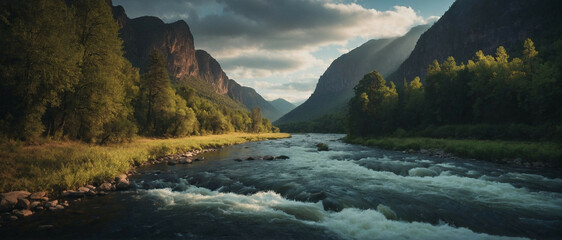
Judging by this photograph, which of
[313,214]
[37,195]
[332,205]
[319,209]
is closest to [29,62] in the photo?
[37,195]

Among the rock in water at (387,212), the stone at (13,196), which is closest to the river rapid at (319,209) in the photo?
the rock in water at (387,212)

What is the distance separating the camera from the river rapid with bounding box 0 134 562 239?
8906 millimetres

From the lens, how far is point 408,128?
5475cm

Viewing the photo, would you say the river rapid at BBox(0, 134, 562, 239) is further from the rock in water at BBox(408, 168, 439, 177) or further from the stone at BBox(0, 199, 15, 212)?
the stone at BBox(0, 199, 15, 212)

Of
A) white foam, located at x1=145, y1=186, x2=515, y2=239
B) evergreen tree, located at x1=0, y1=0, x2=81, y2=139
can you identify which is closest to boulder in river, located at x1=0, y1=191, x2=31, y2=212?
white foam, located at x1=145, y1=186, x2=515, y2=239

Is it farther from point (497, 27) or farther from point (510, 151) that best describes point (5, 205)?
point (497, 27)

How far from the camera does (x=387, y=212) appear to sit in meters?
10.6

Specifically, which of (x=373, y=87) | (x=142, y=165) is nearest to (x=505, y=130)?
(x=373, y=87)

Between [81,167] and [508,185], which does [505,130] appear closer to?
[508,185]

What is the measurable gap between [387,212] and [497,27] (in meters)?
197

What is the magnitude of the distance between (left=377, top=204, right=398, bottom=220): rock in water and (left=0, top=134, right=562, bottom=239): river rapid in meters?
0.04

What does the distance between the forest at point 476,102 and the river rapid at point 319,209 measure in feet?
68.8

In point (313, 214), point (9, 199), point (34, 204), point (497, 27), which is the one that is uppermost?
point (497, 27)

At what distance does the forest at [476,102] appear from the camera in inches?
1268
